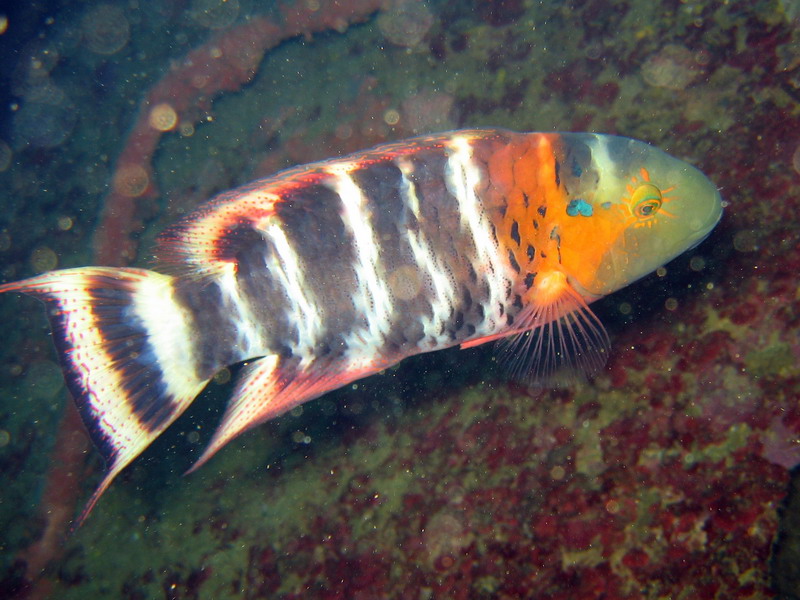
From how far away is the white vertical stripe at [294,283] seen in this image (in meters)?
2.43

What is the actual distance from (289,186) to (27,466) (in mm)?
4769

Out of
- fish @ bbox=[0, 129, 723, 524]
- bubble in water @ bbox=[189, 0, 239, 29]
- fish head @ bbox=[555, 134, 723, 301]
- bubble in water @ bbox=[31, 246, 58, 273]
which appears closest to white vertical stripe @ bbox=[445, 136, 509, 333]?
fish @ bbox=[0, 129, 723, 524]

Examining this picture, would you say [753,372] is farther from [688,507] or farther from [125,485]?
[125,485]

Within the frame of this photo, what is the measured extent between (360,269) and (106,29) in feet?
26.6

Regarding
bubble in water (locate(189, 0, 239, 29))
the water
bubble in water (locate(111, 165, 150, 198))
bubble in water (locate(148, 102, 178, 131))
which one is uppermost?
bubble in water (locate(189, 0, 239, 29))

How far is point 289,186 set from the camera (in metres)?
2.46

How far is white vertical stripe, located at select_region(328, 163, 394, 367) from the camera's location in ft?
7.79

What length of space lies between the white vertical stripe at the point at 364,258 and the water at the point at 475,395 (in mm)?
1330

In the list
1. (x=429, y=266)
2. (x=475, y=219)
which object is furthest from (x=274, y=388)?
(x=475, y=219)

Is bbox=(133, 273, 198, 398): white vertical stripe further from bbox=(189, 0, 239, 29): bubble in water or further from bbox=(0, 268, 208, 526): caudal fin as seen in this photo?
bbox=(189, 0, 239, 29): bubble in water

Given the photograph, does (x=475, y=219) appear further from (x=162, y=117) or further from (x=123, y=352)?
(x=162, y=117)

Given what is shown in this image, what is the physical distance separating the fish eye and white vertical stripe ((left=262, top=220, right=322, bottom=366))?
1794 mm

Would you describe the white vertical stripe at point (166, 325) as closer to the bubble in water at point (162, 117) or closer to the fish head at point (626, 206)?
the fish head at point (626, 206)

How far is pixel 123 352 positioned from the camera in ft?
8.45
